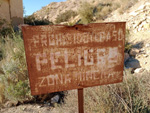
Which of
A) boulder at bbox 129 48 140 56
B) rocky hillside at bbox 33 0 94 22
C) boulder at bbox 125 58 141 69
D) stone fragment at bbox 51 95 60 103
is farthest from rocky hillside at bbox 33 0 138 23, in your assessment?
stone fragment at bbox 51 95 60 103

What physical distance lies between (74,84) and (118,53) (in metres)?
0.59

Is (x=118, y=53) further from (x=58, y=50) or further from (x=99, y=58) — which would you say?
(x=58, y=50)

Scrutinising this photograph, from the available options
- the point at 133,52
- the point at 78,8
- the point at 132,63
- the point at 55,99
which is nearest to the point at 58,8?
the point at 78,8

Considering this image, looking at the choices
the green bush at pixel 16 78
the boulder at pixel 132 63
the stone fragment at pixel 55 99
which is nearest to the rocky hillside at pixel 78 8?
the boulder at pixel 132 63

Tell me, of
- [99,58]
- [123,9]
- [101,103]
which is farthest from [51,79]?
[123,9]

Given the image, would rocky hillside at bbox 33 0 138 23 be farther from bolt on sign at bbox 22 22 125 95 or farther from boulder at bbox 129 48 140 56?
bolt on sign at bbox 22 22 125 95

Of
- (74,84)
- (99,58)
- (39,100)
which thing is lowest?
(39,100)

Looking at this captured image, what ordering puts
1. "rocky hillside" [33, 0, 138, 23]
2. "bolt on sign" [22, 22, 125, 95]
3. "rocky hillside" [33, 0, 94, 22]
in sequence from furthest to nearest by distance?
1. "rocky hillside" [33, 0, 94, 22]
2. "rocky hillside" [33, 0, 138, 23]
3. "bolt on sign" [22, 22, 125, 95]

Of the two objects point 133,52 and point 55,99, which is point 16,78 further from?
point 133,52

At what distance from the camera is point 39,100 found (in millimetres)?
3195

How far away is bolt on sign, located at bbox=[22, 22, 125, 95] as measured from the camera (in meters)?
1.29

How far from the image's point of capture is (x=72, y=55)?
137 cm

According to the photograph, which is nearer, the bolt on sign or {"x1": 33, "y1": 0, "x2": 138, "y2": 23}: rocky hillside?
the bolt on sign

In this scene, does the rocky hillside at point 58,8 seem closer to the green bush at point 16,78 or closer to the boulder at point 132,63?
the boulder at point 132,63
